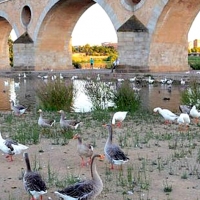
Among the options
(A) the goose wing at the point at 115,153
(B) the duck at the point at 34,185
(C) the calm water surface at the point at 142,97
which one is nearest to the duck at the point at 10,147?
(A) the goose wing at the point at 115,153

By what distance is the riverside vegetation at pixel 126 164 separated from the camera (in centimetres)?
494

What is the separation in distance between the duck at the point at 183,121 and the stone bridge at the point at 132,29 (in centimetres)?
1361

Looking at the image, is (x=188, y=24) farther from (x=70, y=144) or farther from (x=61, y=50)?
(x=70, y=144)

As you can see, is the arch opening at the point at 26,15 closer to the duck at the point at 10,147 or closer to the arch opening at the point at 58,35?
the arch opening at the point at 58,35

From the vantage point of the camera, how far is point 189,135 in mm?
7832

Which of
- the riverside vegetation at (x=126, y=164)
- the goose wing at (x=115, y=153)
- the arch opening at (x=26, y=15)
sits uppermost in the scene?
the arch opening at (x=26, y=15)

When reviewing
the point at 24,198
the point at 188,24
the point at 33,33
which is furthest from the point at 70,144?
the point at 33,33

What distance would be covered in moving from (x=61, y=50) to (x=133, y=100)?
22.9m

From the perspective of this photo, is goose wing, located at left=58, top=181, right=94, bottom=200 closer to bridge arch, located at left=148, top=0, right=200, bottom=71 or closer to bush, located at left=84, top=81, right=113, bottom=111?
bush, located at left=84, top=81, right=113, bottom=111

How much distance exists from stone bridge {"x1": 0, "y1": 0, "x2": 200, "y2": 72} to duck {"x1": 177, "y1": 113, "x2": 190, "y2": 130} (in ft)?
44.7

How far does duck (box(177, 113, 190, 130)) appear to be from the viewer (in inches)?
330

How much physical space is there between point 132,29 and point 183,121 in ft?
48.9

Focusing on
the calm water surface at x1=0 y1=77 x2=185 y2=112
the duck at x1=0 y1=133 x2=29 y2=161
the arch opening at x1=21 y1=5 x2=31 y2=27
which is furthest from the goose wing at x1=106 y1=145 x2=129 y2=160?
the arch opening at x1=21 y1=5 x2=31 y2=27

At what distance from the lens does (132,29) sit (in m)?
22.8
